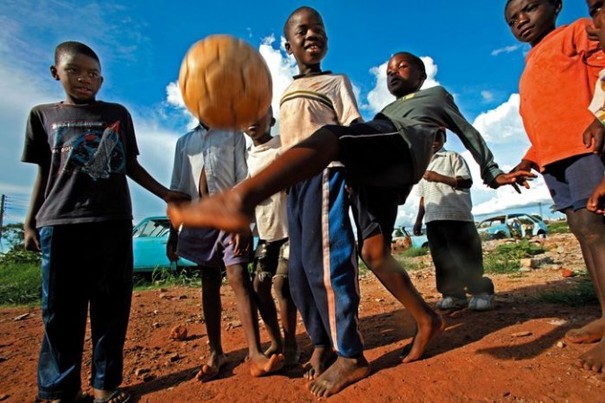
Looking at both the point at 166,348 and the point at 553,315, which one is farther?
the point at 166,348

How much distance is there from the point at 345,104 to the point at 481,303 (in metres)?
2.03

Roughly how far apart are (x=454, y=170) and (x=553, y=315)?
164 centimetres

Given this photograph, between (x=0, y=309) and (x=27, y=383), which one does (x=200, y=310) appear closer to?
(x=27, y=383)

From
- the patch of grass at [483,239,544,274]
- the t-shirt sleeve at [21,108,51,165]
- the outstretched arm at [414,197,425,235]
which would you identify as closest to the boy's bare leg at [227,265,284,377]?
the t-shirt sleeve at [21,108,51,165]

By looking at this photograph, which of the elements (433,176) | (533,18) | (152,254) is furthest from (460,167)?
(152,254)

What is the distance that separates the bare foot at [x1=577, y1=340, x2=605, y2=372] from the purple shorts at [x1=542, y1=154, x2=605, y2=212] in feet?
2.40

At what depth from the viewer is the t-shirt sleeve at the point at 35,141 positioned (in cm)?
240

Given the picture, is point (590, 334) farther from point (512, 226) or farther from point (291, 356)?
point (512, 226)

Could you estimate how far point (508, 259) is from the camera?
22.2ft

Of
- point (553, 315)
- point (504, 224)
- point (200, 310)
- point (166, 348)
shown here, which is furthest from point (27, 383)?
point (504, 224)

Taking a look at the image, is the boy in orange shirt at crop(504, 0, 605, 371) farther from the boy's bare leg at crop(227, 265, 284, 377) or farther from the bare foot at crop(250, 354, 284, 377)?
the boy's bare leg at crop(227, 265, 284, 377)

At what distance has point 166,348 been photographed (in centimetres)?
317

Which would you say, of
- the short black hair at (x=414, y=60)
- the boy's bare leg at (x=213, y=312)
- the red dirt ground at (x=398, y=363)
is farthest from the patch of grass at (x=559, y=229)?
the boy's bare leg at (x=213, y=312)

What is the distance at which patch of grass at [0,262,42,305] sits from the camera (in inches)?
241
